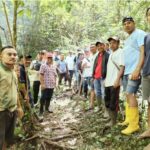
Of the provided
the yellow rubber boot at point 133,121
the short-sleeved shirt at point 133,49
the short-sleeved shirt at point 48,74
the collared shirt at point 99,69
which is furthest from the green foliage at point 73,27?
the yellow rubber boot at point 133,121

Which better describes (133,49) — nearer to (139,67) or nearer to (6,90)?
(139,67)

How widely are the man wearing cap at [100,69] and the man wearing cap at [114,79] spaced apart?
91 centimetres

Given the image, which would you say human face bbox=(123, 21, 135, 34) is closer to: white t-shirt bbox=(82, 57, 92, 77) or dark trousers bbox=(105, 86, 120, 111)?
dark trousers bbox=(105, 86, 120, 111)

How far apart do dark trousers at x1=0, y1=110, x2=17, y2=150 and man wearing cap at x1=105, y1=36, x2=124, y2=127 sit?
2359 millimetres

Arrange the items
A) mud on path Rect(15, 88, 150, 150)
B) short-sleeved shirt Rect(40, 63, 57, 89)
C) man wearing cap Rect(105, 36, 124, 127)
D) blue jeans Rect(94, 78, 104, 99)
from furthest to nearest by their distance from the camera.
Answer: short-sleeved shirt Rect(40, 63, 57, 89)
blue jeans Rect(94, 78, 104, 99)
man wearing cap Rect(105, 36, 124, 127)
mud on path Rect(15, 88, 150, 150)

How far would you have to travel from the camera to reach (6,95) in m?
4.50

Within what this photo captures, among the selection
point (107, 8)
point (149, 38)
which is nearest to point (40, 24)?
point (107, 8)

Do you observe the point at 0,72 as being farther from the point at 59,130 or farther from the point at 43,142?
the point at 59,130

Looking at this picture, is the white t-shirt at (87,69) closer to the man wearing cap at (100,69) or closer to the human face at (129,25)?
the man wearing cap at (100,69)

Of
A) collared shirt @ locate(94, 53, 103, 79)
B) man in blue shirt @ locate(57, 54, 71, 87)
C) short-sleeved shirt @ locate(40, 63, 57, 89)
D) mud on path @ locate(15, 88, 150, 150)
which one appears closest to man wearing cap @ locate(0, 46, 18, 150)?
mud on path @ locate(15, 88, 150, 150)

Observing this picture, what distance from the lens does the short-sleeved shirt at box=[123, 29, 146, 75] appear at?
212 inches

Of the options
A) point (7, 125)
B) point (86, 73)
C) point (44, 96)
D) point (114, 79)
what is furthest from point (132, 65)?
point (86, 73)

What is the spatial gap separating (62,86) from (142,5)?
8771 mm

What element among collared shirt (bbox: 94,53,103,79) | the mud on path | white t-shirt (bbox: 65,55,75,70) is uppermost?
collared shirt (bbox: 94,53,103,79)
